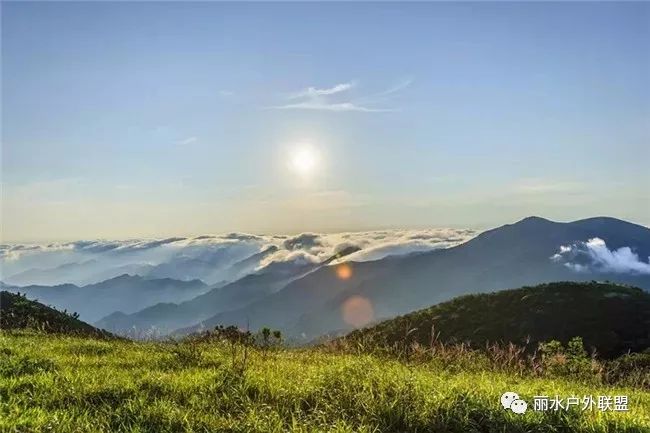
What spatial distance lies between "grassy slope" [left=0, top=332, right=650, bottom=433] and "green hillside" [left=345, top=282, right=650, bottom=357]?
22613mm

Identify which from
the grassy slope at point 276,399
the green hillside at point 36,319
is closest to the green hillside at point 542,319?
the green hillside at point 36,319

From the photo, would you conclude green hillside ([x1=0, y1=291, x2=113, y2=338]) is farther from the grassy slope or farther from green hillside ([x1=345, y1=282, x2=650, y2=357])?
green hillside ([x1=345, y1=282, x2=650, y2=357])

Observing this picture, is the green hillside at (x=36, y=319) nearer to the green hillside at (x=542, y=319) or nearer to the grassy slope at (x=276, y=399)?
the grassy slope at (x=276, y=399)

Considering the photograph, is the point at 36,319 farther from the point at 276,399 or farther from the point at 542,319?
the point at 542,319

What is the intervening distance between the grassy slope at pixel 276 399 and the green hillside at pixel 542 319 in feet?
74.2

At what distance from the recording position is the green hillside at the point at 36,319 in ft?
68.5

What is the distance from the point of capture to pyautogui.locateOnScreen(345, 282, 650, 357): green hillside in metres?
34.6

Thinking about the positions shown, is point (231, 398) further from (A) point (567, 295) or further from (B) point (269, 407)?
(A) point (567, 295)

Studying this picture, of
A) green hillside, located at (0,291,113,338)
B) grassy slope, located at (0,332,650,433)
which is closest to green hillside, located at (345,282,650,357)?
green hillside, located at (0,291,113,338)

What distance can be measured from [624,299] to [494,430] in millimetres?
36248

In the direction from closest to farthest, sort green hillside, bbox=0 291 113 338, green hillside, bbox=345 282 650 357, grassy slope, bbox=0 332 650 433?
1. grassy slope, bbox=0 332 650 433
2. green hillside, bbox=0 291 113 338
3. green hillside, bbox=345 282 650 357

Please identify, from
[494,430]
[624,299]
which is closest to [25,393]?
[494,430]

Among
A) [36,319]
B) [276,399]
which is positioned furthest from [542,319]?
[276,399]

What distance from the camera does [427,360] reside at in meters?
13.0
